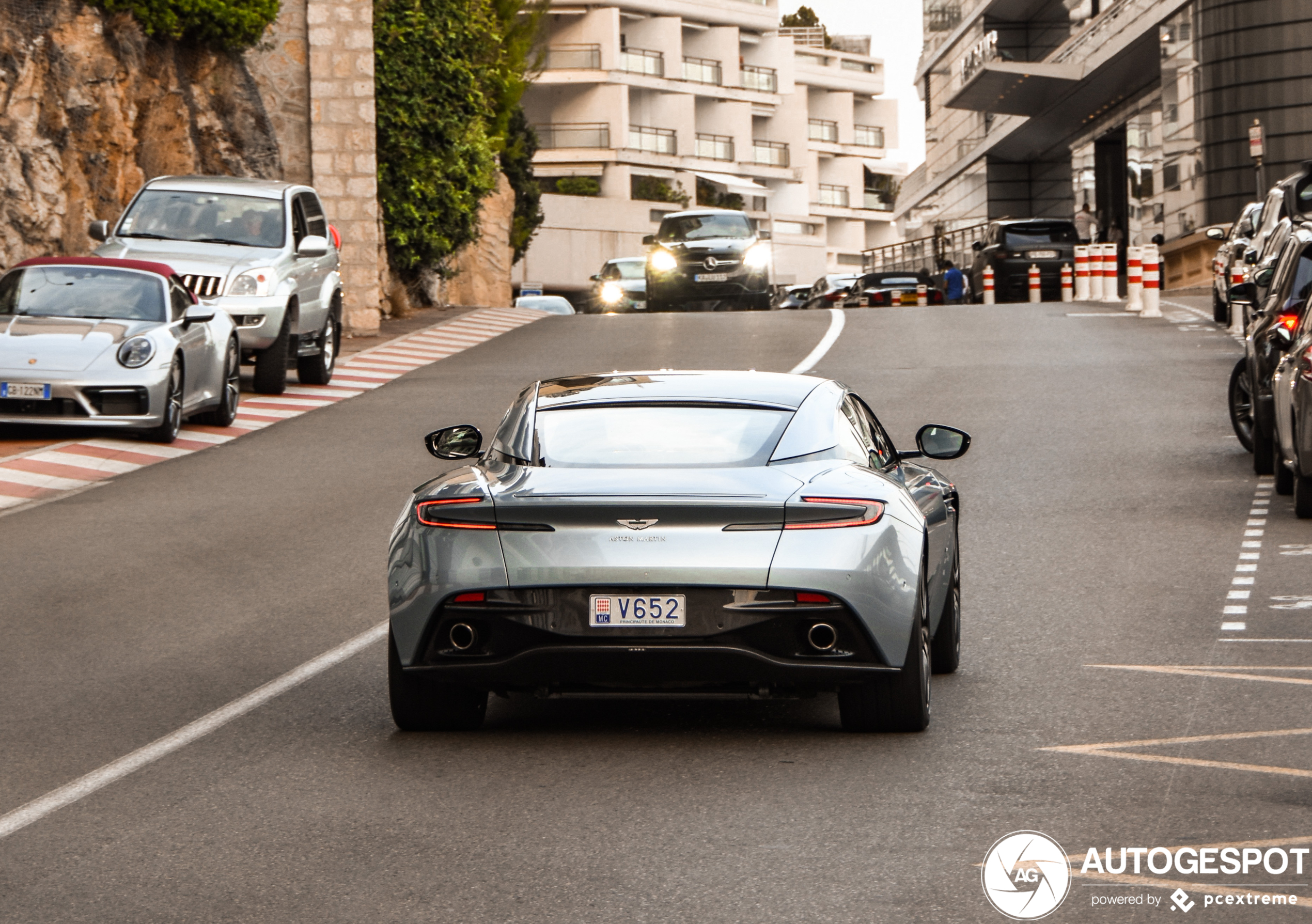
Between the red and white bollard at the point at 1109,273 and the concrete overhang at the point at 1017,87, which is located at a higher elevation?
the concrete overhang at the point at 1017,87

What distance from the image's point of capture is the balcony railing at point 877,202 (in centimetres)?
→ 10475

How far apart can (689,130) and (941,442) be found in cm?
7717

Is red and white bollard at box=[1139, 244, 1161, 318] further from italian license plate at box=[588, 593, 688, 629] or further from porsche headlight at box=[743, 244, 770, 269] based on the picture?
italian license plate at box=[588, 593, 688, 629]

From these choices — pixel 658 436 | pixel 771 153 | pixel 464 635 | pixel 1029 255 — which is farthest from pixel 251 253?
pixel 771 153

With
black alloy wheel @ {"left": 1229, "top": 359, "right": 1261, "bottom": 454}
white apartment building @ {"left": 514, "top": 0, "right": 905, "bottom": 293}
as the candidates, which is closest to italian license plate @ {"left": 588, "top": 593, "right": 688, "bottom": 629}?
black alloy wheel @ {"left": 1229, "top": 359, "right": 1261, "bottom": 454}

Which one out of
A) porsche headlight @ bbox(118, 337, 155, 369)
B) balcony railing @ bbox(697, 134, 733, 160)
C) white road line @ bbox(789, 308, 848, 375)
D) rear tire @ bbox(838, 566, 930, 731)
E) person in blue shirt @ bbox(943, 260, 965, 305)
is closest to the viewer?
rear tire @ bbox(838, 566, 930, 731)

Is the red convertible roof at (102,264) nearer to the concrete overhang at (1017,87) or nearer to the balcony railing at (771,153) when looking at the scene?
the concrete overhang at (1017,87)

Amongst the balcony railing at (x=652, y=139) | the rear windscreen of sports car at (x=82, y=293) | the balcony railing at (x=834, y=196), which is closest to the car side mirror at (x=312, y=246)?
the rear windscreen of sports car at (x=82, y=293)

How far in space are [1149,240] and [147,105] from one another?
31.2 m

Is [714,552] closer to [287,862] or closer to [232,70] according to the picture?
[287,862]

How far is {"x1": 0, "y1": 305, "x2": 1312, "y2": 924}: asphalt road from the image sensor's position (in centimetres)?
528

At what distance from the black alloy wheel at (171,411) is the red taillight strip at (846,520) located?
11937mm

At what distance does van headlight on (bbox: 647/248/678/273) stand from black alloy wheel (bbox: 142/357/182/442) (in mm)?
21885

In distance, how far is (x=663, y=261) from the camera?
39.6 m
